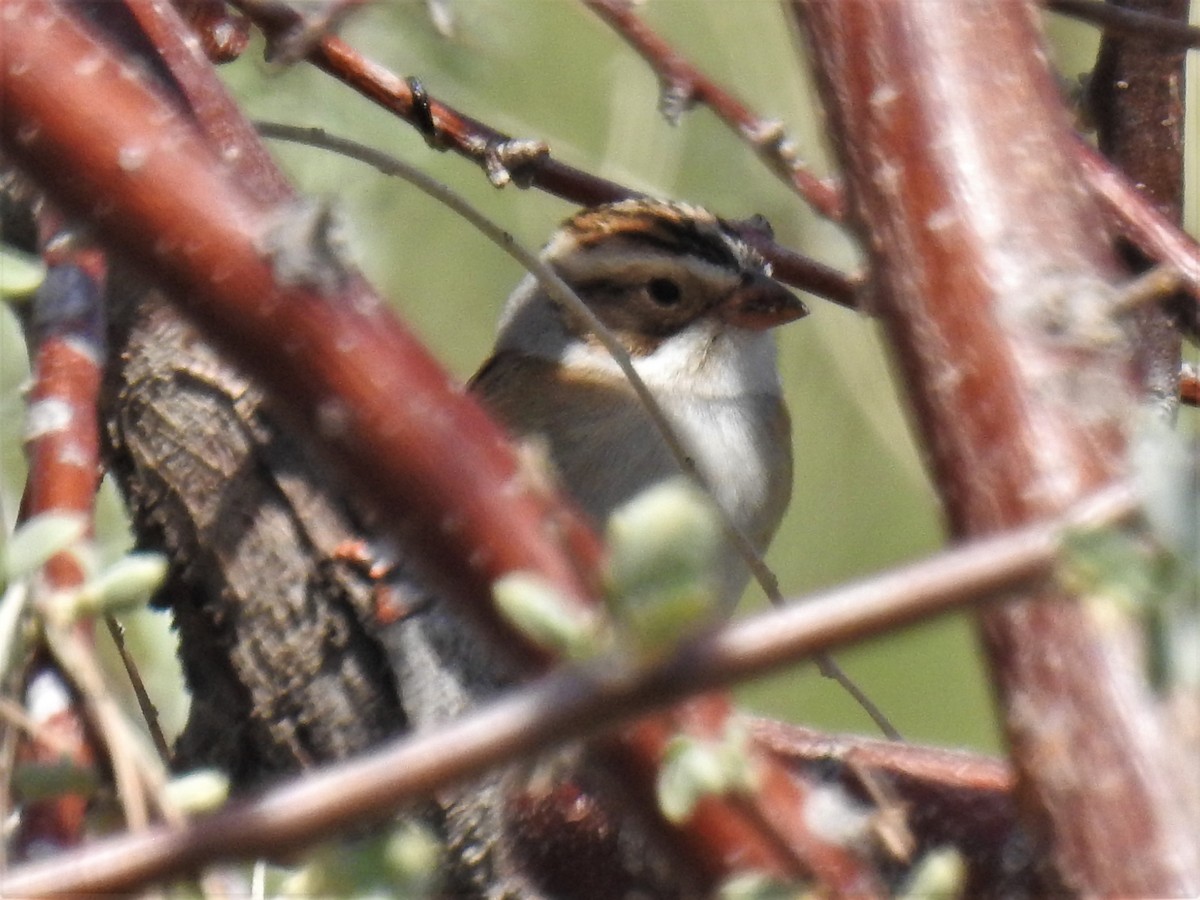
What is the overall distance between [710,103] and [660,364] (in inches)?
39.2

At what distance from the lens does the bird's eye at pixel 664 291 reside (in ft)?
11.7

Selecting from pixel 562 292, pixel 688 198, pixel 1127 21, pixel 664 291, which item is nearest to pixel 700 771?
pixel 562 292

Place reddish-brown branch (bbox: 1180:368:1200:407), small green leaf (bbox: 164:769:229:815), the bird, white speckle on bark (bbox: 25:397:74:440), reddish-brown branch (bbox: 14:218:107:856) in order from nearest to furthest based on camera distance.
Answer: small green leaf (bbox: 164:769:229:815), reddish-brown branch (bbox: 14:218:107:856), white speckle on bark (bbox: 25:397:74:440), reddish-brown branch (bbox: 1180:368:1200:407), the bird

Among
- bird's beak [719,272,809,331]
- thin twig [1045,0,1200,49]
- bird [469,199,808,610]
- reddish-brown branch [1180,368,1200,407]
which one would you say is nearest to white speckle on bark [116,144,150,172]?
thin twig [1045,0,1200,49]

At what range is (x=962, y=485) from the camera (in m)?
0.95

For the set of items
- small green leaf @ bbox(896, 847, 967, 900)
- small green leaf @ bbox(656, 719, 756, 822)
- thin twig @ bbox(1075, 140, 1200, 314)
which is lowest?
thin twig @ bbox(1075, 140, 1200, 314)

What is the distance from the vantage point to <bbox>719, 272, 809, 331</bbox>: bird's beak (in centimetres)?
344

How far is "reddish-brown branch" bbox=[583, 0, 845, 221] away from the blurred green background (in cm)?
24

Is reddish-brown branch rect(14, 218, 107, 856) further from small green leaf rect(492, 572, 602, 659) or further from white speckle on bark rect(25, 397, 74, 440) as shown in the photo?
small green leaf rect(492, 572, 602, 659)

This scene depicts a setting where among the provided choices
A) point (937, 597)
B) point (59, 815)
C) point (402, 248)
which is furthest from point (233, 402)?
point (402, 248)

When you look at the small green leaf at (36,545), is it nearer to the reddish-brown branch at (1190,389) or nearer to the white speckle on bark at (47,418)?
the white speckle on bark at (47,418)

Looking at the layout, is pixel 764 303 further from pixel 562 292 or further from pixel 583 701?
pixel 583 701

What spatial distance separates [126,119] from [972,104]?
0.48 metres

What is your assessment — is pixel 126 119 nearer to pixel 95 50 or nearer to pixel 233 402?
pixel 95 50
